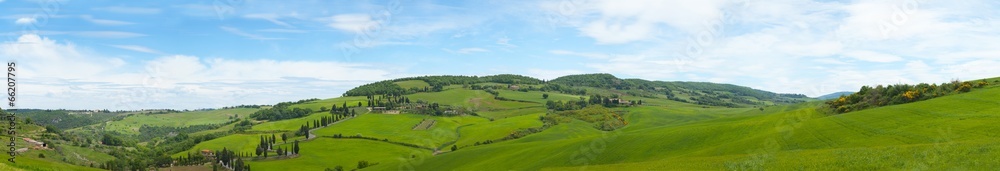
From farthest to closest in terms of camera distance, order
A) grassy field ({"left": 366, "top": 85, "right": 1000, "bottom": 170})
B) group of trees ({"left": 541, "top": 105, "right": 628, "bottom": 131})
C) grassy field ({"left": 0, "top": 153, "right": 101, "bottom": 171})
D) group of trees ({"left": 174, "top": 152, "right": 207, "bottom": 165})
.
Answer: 1. group of trees ({"left": 541, "top": 105, "right": 628, "bottom": 131})
2. group of trees ({"left": 174, "top": 152, "right": 207, "bottom": 165})
3. grassy field ({"left": 0, "top": 153, "right": 101, "bottom": 171})
4. grassy field ({"left": 366, "top": 85, "right": 1000, "bottom": 170})

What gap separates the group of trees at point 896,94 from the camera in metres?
73.9

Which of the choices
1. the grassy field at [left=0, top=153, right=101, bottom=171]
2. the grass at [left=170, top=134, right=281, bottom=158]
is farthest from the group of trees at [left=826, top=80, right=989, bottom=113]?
the grass at [left=170, top=134, right=281, bottom=158]

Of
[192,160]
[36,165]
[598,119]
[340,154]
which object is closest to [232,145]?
[192,160]

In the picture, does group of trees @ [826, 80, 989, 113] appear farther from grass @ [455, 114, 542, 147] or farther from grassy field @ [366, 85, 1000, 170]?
grass @ [455, 114, 542, 147]

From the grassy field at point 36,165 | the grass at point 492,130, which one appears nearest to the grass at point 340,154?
the grass at point 492,130

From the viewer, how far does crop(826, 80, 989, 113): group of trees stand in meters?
73.9

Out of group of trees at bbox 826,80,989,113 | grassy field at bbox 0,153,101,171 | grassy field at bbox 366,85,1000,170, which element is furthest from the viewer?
group of trees at bbox 826,80,989,113

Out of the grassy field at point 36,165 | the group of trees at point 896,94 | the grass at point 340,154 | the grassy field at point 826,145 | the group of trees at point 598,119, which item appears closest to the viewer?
the grassy field at point 826,145

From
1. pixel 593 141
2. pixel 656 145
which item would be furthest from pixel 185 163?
pixel 656 145

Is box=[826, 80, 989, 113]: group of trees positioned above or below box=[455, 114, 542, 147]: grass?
above

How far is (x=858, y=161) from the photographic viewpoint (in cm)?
3653

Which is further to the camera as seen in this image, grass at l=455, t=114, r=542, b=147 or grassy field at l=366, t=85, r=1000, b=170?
grass at l=455, t=114, r=542, b=147

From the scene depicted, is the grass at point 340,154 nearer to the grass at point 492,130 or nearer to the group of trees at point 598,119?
the grass at point 492,130

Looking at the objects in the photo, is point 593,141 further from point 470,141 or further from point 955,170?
point 470,141
